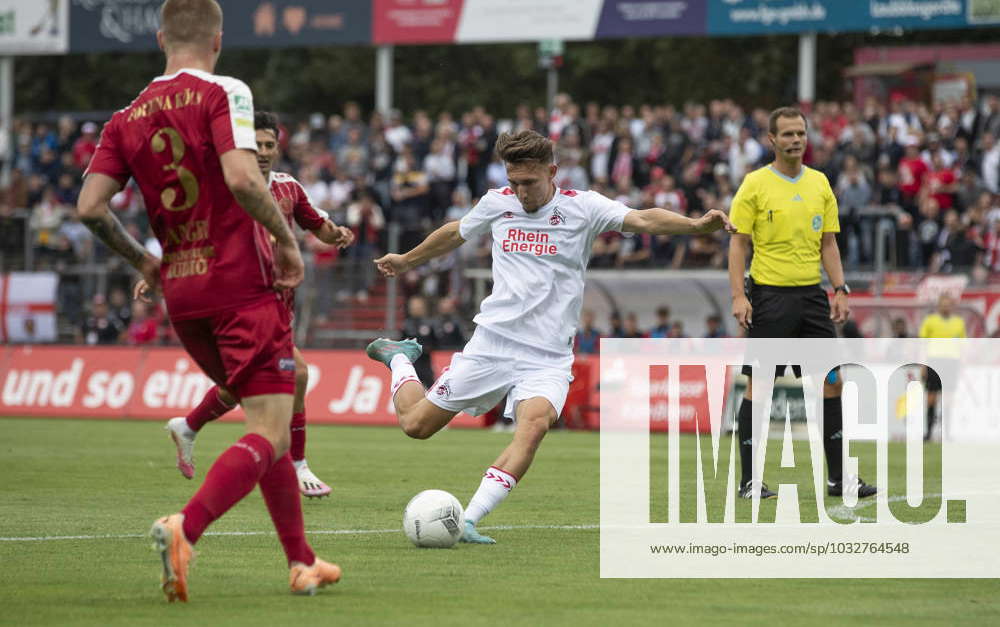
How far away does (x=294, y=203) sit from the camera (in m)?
10.2

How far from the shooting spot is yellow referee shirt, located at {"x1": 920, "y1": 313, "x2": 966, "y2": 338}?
19875 mm

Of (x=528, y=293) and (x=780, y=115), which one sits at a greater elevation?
(x=780, y=115)

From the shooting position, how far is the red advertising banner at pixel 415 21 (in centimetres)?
3250

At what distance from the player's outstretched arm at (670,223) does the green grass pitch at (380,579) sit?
66.9 inches

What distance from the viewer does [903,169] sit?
24.6 m

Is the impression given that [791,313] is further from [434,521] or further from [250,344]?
[250,344]

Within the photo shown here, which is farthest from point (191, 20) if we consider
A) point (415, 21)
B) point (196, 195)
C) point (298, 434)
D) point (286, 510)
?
point (415, 21)

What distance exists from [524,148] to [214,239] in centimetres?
251

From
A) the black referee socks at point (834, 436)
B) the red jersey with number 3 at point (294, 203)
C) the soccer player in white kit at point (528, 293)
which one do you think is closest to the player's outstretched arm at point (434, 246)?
the soccer player in white kit at point (528, 293)

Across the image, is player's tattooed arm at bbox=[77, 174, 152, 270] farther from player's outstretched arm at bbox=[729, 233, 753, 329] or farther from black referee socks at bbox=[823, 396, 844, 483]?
black referee socks at bbox=[823, 396, 844, 483]

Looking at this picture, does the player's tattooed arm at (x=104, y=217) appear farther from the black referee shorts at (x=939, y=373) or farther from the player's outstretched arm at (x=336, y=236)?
the black referee shorts at (x=939, y=373)

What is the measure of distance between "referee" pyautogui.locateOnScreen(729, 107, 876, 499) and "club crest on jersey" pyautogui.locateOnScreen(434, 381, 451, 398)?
2.90m

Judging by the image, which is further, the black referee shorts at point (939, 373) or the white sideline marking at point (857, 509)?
the black referee shorts at point (939, 373)

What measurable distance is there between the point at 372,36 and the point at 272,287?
27.9 metres
